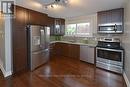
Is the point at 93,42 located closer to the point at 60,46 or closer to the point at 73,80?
the point at 60,46

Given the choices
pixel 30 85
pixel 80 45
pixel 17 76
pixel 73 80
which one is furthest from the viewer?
pixel 80 45

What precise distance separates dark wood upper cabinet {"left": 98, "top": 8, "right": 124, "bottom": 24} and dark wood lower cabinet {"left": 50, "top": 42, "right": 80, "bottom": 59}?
1.66 meters

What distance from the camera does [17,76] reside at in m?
3.45

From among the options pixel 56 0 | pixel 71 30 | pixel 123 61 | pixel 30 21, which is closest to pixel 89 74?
pixel 123 61

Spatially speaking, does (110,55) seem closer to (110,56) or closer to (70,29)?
(110,56)

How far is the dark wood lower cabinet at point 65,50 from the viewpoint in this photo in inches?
219

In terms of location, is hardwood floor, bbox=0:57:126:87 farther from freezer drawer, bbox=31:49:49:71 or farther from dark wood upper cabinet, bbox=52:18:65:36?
dark wood upper cabinet, bbox=52:18:65:36

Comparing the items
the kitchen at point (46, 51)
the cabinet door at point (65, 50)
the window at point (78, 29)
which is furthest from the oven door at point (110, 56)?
the cabinet door at point (65, 50)

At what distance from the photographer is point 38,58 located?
4297mm

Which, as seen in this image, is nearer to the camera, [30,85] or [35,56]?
[30,85]

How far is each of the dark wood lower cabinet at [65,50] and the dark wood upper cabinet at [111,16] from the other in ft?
5.46

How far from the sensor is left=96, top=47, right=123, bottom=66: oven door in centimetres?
375

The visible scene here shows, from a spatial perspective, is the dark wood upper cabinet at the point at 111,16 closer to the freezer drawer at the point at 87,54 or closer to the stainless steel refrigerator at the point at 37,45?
the freezer drawer at the point at 87,54

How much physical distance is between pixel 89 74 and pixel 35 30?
7.69 feet
